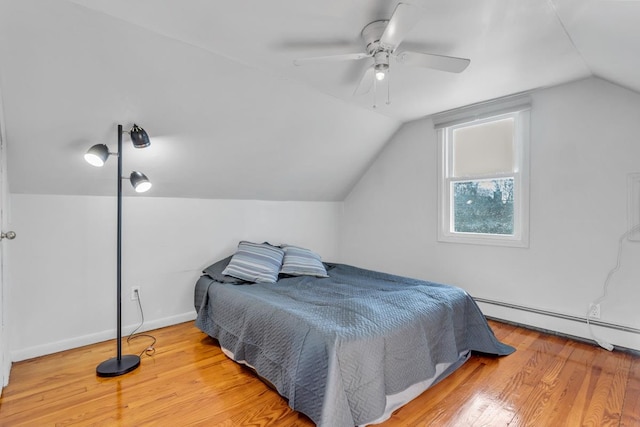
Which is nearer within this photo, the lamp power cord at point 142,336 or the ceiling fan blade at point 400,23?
the ceiling fan blade at point 400,23

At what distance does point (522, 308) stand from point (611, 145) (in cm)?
153

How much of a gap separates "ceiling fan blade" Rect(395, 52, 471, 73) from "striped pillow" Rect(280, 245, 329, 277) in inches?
77.5

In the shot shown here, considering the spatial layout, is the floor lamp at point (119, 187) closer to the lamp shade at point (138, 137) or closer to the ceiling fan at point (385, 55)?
the lamp shade at point (138, 137)

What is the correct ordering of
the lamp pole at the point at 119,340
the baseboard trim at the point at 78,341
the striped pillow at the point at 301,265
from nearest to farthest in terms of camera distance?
the lamp pole at the point at 119,340
the baseboard trim at the point at 78,341
the striped pillow at the point at 301,265

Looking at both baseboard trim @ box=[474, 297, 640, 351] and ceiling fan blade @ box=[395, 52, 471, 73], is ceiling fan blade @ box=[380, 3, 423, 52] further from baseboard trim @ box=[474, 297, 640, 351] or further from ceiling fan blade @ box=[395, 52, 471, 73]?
baseboard trim @ box=[474, 297, 640, 351]

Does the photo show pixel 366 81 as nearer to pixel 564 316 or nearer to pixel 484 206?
pixel 484 206

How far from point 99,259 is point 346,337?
2269 millimetres

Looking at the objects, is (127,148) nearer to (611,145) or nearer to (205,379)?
(205,379)

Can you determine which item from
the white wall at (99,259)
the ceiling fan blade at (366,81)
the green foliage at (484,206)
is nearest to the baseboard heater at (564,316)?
the green foliage at (484,206)

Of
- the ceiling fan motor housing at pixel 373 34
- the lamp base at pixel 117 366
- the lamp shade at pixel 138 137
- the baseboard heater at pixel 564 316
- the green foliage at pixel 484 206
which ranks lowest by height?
the lamp base at pixel 117 366

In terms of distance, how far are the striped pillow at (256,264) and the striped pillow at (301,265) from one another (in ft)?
0.23

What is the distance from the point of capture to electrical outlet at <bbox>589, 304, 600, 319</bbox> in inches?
98.7

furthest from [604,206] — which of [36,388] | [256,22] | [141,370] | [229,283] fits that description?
[36,388]

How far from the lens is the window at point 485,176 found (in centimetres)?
290
